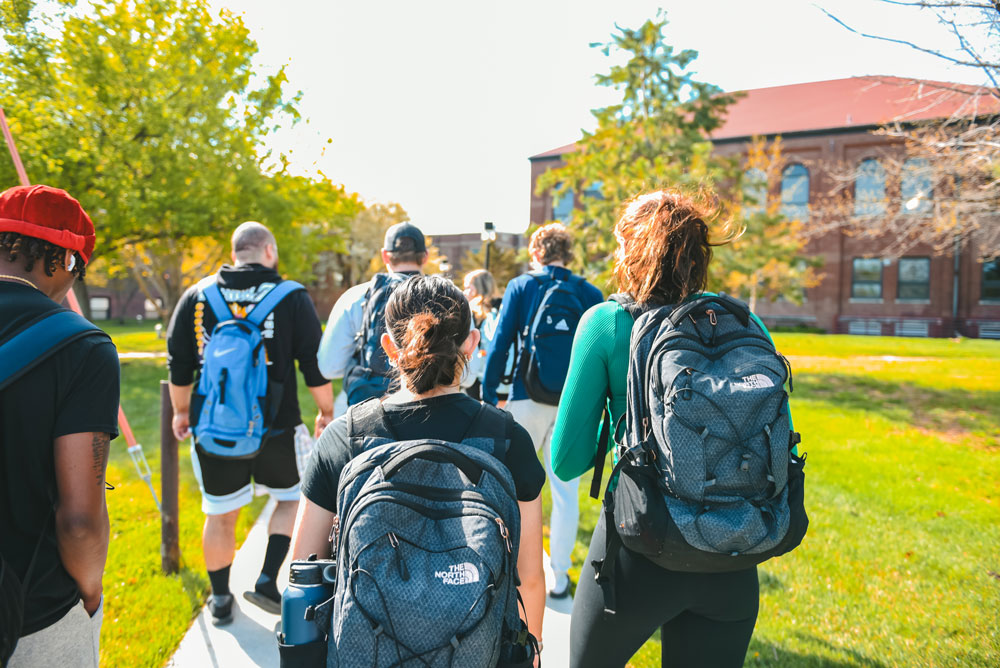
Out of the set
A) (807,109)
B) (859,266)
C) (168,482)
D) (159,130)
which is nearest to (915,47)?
(168,482)

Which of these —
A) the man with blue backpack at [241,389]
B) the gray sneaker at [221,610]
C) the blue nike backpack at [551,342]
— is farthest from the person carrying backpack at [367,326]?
the gray sneaker at [221,610]

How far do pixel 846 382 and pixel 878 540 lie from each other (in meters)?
9.98

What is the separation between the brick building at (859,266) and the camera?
36.4 metres

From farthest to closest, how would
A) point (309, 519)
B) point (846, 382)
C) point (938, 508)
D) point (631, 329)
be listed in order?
point (846, 382) → point (938, 508) → point (631, 329) → point (309, 519)

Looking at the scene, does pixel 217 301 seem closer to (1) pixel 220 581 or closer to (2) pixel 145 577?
(1) pixel 220 581

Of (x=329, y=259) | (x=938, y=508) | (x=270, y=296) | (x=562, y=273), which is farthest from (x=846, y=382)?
(x=329, y=259)

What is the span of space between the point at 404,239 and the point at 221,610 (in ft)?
7.68

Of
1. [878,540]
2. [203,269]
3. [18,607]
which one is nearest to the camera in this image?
[18,607]

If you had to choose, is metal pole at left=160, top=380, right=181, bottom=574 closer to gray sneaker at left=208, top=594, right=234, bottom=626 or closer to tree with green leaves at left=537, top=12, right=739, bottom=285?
gray sneaker at left=208, top=594, right=234, bottom=626

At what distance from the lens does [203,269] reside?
2384 centimetres

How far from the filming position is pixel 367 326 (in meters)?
3.45

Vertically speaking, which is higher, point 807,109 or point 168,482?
point 807,109

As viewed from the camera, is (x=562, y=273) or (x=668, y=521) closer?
(x=668, y=521)

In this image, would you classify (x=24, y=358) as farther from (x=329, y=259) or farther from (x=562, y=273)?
(x=329, y=259)
